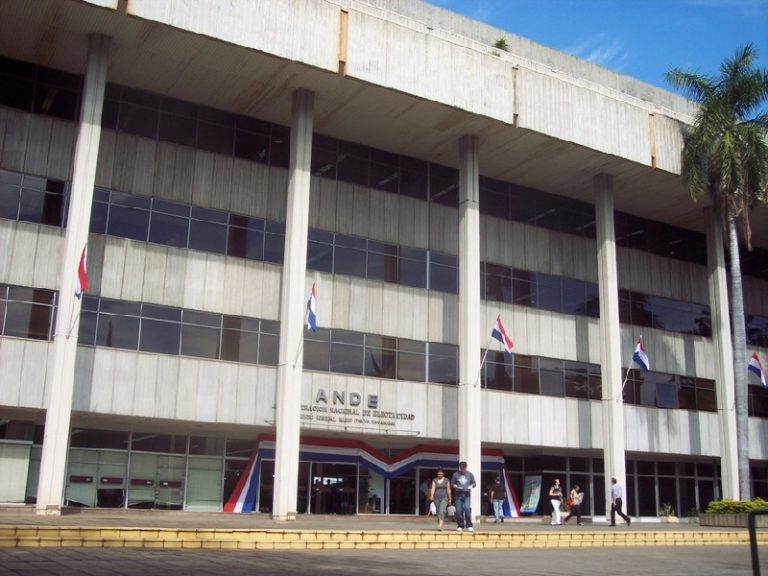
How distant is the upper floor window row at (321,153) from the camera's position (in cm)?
2697

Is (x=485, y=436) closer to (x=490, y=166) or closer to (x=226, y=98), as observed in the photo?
(x=490, y=166)

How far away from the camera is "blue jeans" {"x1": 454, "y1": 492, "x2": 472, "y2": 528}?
20.4 meters

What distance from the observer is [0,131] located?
25797 millimetres

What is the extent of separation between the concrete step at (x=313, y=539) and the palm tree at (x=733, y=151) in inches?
502

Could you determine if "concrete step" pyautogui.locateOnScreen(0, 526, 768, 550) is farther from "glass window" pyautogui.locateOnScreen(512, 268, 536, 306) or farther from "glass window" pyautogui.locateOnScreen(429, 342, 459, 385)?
"glass window" pyautogui.locateOnScreen(512, 268, 536, 306)

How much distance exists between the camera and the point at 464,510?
67.9 ft

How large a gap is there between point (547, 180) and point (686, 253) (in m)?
9.40

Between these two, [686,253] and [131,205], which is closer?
[131,205]

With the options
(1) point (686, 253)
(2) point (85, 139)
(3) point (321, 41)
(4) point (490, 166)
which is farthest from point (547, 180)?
(2) point (85, 139)

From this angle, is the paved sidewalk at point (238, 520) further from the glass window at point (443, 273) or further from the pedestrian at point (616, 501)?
the glass window at point (443, 273)

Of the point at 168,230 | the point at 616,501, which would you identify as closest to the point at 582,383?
the point at 616,501

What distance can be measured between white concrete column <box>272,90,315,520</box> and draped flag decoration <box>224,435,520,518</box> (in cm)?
267

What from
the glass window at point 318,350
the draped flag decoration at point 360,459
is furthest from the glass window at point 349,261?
the draped flag decoration at point 360,459

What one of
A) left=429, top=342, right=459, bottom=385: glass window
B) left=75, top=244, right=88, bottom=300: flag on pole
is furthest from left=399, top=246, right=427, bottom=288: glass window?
left=75, top=244, right=88, bottom=300: flag on pole
